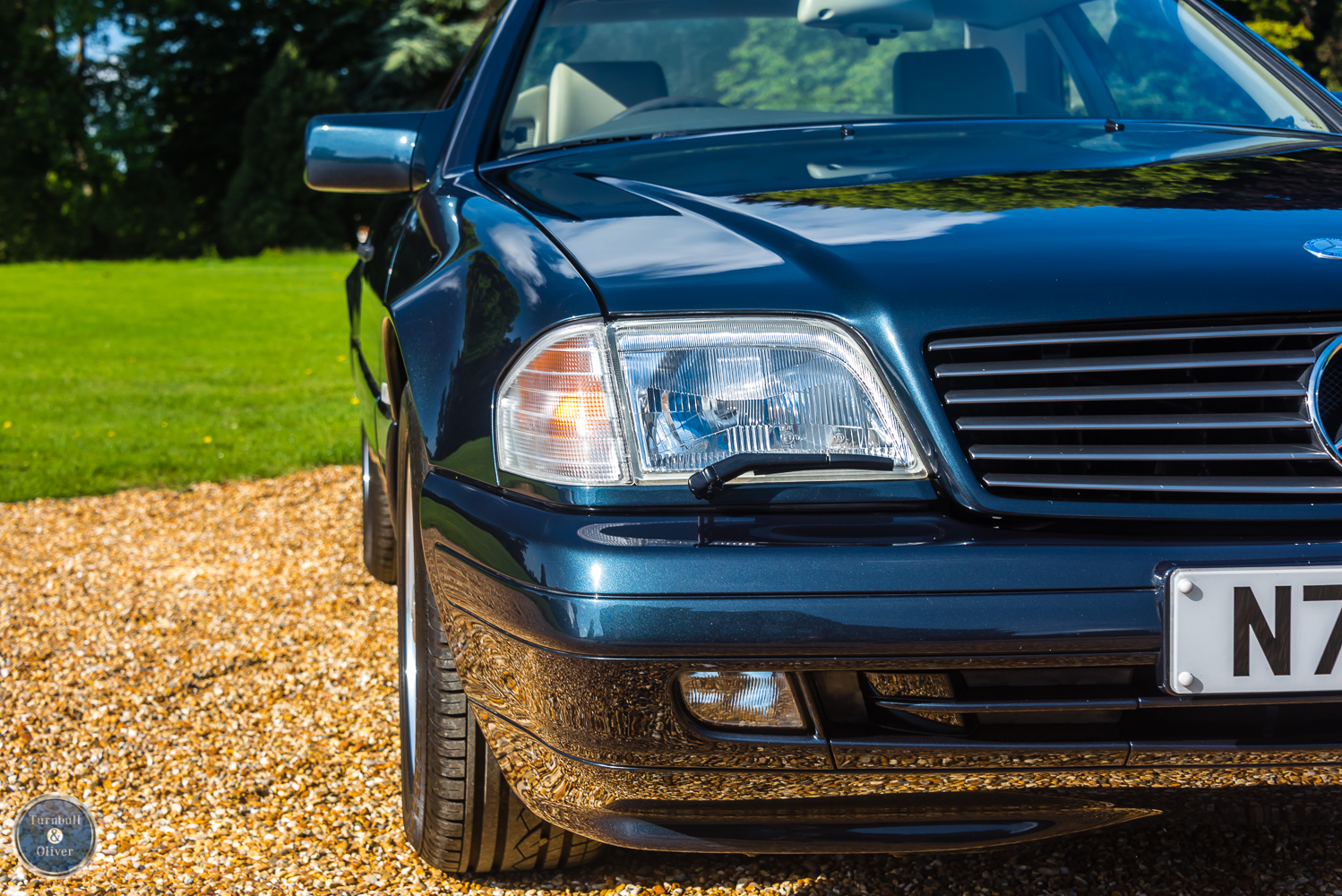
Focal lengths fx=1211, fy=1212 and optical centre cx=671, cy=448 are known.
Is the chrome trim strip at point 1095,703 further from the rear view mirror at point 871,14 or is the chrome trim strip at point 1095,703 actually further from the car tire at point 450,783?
the rear view mirror at point 871,14

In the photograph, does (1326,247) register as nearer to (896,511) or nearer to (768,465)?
(896,511)

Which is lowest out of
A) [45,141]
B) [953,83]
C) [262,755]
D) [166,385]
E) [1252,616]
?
[166,385]

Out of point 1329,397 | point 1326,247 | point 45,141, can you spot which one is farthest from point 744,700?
point 45,141

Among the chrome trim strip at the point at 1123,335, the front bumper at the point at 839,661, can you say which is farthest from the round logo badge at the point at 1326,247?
the front bumper at the point at 839,661

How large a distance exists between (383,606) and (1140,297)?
277 cm

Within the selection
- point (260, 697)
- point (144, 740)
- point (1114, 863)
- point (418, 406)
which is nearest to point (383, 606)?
point (260, 697)

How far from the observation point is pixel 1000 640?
52.4 inches

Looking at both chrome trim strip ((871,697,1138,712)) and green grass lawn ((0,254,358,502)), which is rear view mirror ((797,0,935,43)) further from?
green grass lawn ((0,254,358,502))

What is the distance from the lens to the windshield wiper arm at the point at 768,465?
4.56 ft

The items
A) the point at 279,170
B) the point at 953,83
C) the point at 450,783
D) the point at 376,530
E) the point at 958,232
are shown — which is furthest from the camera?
the point at 279,170

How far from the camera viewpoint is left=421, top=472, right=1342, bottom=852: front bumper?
133cm

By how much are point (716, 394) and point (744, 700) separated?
0.37 meters

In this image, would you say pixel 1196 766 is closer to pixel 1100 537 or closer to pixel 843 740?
pixel 1100 537

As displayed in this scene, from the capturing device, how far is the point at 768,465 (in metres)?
1.40
